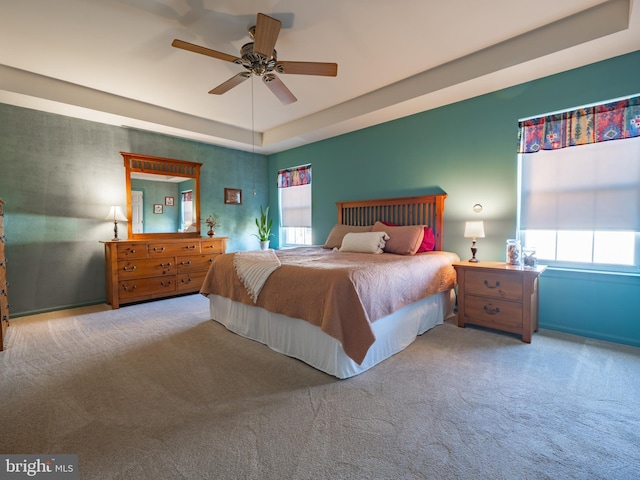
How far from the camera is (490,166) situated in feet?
11.0

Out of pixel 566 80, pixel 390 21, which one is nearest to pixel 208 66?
pixel 390 21

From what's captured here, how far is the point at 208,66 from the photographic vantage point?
123 inches

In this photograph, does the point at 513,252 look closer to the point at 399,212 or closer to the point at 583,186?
the point at 583,186

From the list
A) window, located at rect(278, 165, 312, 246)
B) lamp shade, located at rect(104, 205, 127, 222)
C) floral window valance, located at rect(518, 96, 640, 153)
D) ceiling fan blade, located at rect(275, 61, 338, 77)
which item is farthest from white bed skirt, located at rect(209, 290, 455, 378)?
window, located at rect(278, 165, 312, 246)

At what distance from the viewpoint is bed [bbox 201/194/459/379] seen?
6.70 ft

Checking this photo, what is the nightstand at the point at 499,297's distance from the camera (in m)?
2.68

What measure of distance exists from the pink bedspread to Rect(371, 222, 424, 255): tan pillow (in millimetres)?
367

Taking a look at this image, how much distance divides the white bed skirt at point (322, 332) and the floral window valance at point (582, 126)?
1.89 metres

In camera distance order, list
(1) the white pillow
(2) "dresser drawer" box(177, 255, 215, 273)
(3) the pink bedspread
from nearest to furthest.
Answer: (3) the pink bedspread
(1) the white pillow
(2) "dresser drawer" box(177, 255, 215, 273)

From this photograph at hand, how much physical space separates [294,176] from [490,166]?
3416 mm

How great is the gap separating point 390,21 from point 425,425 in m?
2.97

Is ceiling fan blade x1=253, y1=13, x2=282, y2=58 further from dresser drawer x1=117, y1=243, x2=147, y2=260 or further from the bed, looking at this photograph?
dresser drawer x1=117, y1=243, x2=147, y2=260

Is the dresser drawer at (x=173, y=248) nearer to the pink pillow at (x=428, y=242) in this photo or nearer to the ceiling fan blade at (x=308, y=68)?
the ceiling fan blade at (x=308, y=68)

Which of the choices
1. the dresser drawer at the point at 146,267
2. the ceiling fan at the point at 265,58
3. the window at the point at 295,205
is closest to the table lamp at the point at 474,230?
the ceiling fan at the point at 265,58
